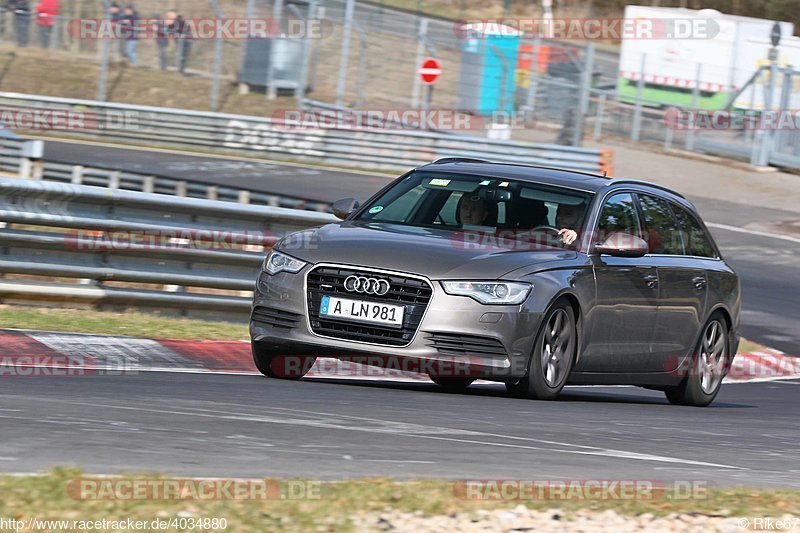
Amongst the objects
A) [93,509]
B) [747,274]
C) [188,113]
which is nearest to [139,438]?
[93,509]

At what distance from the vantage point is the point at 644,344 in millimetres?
10188

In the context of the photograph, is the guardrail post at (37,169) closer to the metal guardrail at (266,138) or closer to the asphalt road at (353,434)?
the metal guardrail at (266,138)

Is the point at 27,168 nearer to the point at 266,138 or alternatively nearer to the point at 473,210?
the point at 266,138

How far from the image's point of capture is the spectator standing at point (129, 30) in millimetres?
34500

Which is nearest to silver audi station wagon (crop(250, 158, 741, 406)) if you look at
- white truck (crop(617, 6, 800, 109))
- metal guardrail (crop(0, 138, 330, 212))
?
metal guardrail (crop(0, 138, 330, 212))

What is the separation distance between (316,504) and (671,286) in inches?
237

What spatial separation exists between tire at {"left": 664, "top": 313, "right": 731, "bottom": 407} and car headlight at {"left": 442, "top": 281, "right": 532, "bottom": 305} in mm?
2724

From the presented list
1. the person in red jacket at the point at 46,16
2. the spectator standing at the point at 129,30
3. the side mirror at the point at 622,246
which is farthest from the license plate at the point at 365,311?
the spectator standing at the point at 129,30

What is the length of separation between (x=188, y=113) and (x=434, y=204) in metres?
23.1

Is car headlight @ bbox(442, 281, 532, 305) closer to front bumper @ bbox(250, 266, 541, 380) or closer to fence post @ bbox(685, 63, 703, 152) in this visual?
front bumper @ bbox(250, 266, 541, 380)

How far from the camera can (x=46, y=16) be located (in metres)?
33.7

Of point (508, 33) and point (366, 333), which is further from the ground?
point (508, 33)

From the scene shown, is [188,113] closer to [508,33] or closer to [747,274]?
[508,33]

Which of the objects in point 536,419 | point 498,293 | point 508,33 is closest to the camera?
point 536,419
